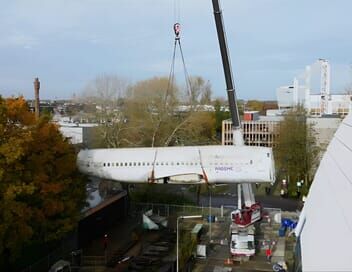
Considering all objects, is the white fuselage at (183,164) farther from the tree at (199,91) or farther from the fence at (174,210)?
the tree at (199,91)

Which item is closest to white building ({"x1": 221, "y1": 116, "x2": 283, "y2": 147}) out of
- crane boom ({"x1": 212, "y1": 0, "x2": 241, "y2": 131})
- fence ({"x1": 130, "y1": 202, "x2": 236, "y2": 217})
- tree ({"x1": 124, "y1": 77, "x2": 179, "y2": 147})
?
tree ({"x1": 124, "y1": 77, "x2": 179, "y2": 147})

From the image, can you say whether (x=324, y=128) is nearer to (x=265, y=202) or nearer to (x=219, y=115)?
(x=265, y=202)

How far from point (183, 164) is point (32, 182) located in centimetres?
818

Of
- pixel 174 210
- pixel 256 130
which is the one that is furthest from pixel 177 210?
pixel 256 130

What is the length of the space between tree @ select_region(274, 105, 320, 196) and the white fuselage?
17.8 meters

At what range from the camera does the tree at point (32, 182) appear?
1748 cm

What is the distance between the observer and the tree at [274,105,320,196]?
41062 mm

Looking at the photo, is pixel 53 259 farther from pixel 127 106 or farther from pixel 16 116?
pixel 127 106

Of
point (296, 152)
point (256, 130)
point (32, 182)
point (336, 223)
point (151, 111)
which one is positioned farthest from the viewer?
point (256, 130)

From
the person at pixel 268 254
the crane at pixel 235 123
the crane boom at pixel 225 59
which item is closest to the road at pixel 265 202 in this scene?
the crane at pixel 235 123

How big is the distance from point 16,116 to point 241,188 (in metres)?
12.9

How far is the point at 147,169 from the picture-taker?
80.0ft

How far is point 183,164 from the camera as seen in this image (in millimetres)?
24141

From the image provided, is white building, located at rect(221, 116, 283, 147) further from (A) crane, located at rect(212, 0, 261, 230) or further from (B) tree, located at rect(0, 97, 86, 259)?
(B) tree, located at rect(0, 97, 86, 259)
